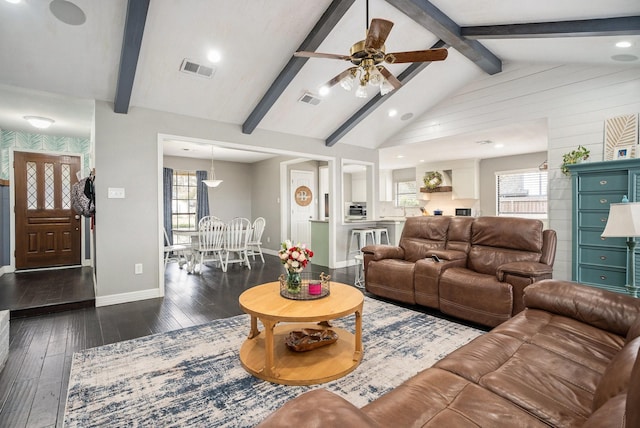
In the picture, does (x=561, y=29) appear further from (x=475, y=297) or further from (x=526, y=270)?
(x=475, y=297)

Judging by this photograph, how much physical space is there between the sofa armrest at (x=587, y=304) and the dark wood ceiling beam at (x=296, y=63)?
306cm

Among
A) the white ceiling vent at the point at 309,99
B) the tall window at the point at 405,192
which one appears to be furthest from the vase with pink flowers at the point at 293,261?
the tall window at the point at 405,192

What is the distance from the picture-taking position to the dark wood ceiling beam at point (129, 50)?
273 cm

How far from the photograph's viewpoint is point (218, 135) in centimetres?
474

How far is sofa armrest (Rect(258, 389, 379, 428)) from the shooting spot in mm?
774

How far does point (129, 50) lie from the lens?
10.1ft

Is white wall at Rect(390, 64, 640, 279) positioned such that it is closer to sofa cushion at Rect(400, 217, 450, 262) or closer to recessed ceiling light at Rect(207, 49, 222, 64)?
sofa cushion at Rect(400, 217, 450, 262)

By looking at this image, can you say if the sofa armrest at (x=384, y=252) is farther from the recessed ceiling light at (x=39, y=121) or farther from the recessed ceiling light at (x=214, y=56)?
the recessed ceiling light at (x=39, y=121)

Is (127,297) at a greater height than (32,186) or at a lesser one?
lesser

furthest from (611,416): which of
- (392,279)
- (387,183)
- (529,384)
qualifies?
(387,183)

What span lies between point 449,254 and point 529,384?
2.43 metres

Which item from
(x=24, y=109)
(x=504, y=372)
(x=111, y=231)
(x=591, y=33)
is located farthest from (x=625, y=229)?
(x=24, y=109)

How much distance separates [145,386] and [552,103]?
5768 mm

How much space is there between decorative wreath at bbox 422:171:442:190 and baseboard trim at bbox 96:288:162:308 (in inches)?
279
